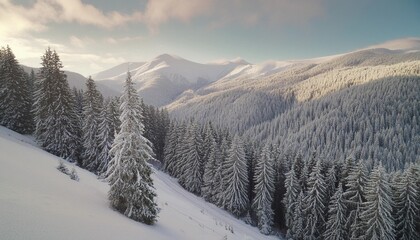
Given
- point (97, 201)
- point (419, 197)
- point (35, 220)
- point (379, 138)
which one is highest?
point (35, 220)

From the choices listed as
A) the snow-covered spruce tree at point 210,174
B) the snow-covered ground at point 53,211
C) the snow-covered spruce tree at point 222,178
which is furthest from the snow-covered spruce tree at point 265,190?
the snow-covered ground at point 53,211

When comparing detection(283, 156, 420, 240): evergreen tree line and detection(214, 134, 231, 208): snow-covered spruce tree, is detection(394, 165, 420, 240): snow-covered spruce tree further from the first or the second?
detection(214, 134, 231, 208): snow-covered spruce tree

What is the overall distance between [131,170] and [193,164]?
40771 mm

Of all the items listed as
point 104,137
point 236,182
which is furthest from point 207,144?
point 104,137

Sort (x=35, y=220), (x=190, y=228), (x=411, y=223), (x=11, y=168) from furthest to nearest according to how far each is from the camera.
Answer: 1. (x=411, y=223)
2. (x=190, y=228)
3. (x=11, y=168)
4. (x=35, y=220)

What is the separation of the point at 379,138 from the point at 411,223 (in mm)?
134203

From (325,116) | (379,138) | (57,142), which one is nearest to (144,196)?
(57,142)

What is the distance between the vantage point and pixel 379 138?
152 metres

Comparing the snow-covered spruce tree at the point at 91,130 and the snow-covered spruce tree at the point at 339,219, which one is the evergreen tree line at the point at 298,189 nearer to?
the snow-covered spruce tree at the point at 339,219

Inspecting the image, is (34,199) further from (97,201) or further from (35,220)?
(97,201)

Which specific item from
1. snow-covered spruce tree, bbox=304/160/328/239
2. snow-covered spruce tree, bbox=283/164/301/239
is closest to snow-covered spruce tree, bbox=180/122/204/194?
snow-covered spruce tree, bbox=283/164/301/239

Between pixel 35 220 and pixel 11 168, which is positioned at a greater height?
pixel 11 168

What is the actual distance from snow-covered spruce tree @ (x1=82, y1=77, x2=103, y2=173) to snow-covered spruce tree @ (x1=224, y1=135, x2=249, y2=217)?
82.0 ft

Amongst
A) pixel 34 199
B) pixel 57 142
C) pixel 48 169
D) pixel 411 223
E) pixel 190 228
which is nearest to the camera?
pixel 34 199
